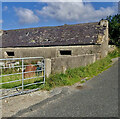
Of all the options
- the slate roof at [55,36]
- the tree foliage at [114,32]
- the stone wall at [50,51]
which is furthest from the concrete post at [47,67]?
the tree foliage at [114,32]

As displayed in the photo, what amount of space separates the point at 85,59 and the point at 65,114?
6.66m

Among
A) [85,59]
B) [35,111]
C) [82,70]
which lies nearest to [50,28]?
[85,59]

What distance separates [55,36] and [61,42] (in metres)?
1.93

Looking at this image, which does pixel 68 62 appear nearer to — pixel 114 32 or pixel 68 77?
pixel 68 77

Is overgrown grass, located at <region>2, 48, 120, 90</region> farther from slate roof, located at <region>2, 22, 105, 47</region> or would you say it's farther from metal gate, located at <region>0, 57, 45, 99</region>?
slate roof, located at <region>2, 22, 105, 47</region>

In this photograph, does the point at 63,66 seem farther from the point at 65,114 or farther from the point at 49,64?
the point at 65,114

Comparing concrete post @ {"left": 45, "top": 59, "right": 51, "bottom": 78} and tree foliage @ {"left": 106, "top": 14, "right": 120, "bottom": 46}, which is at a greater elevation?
tree foliage @ {"left": 106, "top": 14, "right": 120, "bottom": 46}

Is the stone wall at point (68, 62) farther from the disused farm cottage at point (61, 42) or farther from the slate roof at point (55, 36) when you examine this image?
the slate roof at point (55, 36)

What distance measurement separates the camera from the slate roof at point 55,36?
14.5 meters

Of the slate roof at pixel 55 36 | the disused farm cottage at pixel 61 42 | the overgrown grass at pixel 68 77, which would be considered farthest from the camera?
the slate roof at pixel 55 36

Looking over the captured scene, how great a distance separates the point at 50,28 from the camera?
18.6 meters

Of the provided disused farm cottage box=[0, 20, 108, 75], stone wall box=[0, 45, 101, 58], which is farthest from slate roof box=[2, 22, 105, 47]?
stone wall box=[0, 45, 101, 58]

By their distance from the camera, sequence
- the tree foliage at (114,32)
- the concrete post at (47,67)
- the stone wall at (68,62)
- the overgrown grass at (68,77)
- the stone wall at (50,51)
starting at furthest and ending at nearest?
the tree foliage at (114,32) → the stone wall at (50,51) → the stone wall at (68,62) → the concrete post at (47,67) → the overgrown grass at (68,77)

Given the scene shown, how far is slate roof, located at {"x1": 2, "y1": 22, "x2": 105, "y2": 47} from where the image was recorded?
1450 cm
